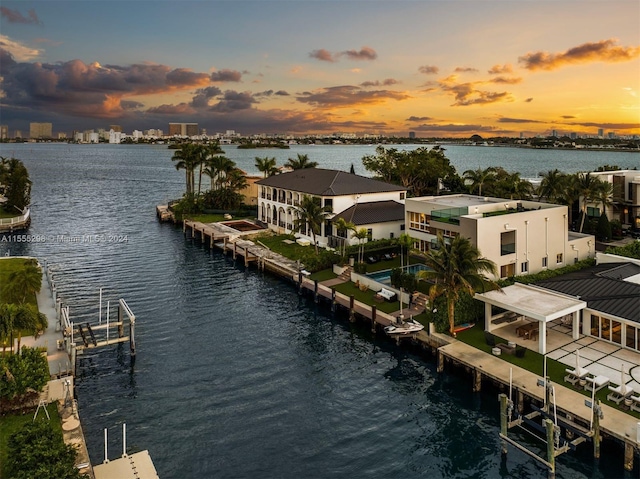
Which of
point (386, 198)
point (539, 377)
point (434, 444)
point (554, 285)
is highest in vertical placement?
point (386, 198)

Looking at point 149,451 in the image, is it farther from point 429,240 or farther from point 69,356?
point 429,240

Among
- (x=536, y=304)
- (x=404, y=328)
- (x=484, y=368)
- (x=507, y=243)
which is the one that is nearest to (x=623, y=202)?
(x=507, y=243)

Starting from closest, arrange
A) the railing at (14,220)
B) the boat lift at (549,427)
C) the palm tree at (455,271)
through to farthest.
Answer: the boat lift at (549,427)
the palm tree at (455,271)
the railing at (14,220)

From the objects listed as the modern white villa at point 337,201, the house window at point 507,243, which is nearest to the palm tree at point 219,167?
the modern white villa at point 337,201

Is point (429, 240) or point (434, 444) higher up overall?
point (429, 240)

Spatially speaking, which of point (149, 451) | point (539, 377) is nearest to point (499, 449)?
point (539, 377)

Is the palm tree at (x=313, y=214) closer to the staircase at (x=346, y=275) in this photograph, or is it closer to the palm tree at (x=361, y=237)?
the palm tree at (x=361, y=237)

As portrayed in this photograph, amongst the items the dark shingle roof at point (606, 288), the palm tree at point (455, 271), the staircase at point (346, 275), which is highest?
the palm tree at point (455, 271)

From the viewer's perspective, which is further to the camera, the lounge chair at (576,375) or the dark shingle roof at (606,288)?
the dark shingle roof at (606,288)
